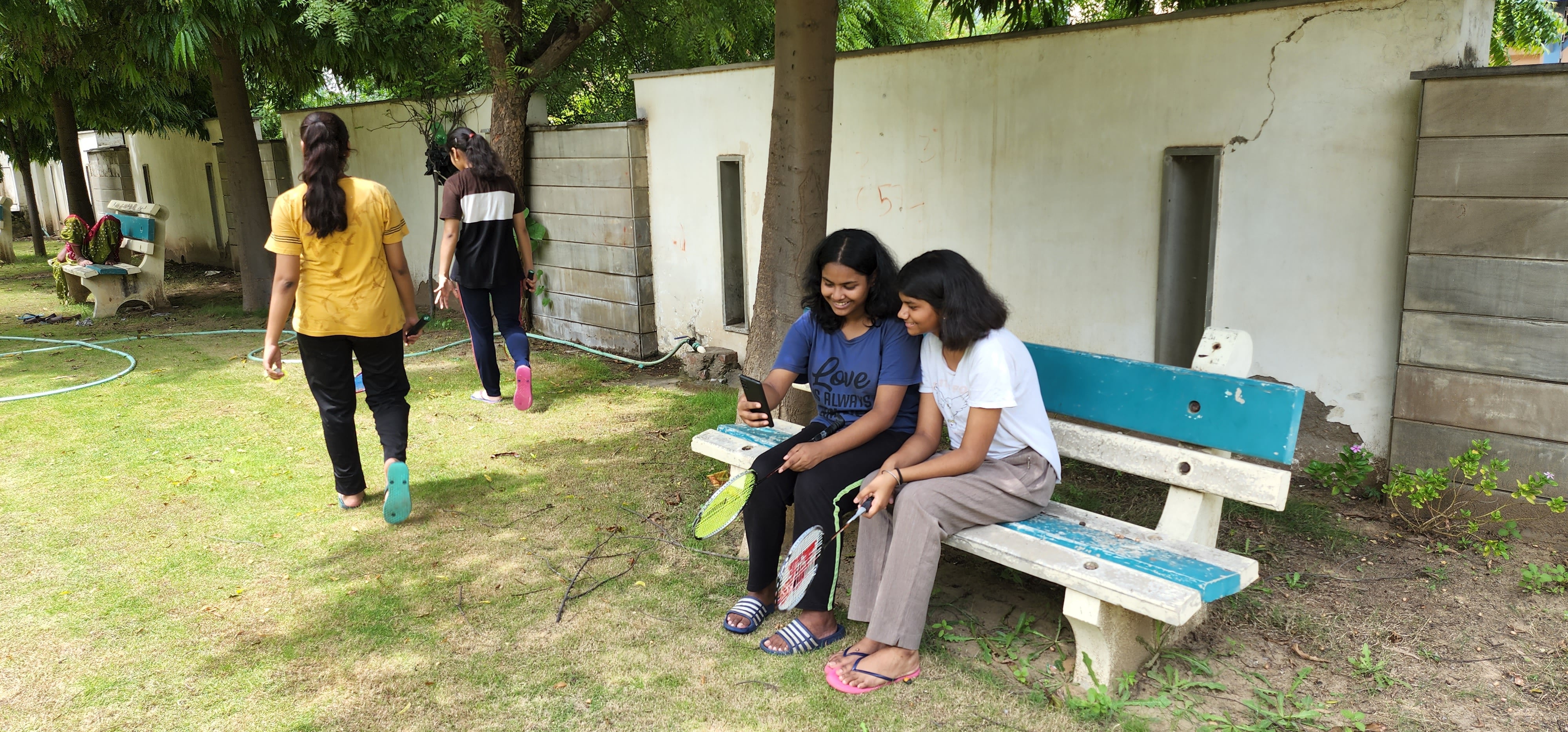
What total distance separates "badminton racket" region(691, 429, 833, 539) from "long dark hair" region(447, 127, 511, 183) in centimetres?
353

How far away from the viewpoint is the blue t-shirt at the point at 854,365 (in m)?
3.50

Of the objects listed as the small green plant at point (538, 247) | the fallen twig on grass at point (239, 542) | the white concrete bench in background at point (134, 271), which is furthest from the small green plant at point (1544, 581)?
the white concrete bench in background at point (134, 271)

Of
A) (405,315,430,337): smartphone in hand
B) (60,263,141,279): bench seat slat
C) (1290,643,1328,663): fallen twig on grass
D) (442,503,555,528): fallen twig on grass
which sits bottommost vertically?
(1290,643,1328,663): fallen twig on grass

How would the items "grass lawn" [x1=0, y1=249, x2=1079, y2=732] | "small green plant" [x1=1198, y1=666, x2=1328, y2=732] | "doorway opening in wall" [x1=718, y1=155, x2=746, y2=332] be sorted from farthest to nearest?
1. "doorway opening in wall" [x1=718, y1=155, x2=746, y2=332]
2. "grass lawn" [x1=0, y1=249, x2=1079, y2=732]
3. "small green plant" [x1=1198, y1=666, x2=1328, y2=732]

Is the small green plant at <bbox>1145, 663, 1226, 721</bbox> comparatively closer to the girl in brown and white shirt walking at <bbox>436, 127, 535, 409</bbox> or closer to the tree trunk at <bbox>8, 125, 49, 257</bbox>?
the girl in brown and white shirt walking at <bbox>436, 127, 535, 409</bbox>

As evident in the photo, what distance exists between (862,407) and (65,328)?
9511 mm

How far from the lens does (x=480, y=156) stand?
20.8 ft

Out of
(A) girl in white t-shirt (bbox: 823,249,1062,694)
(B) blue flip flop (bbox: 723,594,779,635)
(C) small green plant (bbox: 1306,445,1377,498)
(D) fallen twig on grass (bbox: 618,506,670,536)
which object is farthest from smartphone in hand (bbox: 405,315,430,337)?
(C) small green plant (bbox: 1306,445,1377,498)

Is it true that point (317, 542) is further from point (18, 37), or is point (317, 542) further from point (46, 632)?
point (18, 37)

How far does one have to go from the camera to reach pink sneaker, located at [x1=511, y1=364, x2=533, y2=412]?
6.36 metres

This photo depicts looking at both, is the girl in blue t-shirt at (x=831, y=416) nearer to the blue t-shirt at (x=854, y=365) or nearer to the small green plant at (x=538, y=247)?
the blue t-shirt at (x=854, y=365)

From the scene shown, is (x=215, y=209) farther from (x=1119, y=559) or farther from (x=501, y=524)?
(x=1119, y=559)

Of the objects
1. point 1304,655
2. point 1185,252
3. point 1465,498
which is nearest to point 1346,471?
point 1465,498

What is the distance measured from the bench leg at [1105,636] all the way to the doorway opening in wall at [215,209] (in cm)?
1546
